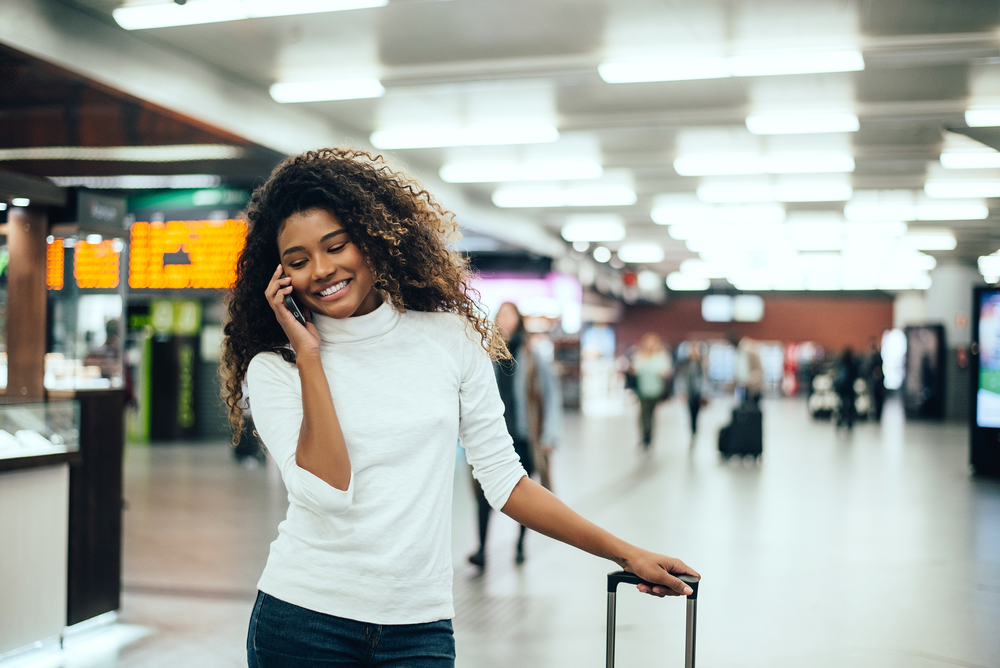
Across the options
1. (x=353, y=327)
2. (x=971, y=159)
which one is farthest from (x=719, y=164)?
(x=353, y=327)

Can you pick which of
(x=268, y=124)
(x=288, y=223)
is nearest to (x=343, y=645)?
(x=288, y=223)

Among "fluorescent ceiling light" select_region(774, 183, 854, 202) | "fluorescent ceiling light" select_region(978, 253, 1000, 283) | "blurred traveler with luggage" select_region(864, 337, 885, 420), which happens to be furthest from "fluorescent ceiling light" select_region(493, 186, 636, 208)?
"fluorescent ceiling light" select_region(978, 253, 1000, 283)

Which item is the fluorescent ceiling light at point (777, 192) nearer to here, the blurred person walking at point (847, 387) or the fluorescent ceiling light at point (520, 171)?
the fluorescent ceiling light at point (520, 171)

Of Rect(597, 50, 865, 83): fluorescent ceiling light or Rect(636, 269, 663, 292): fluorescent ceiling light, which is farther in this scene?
Rect(636, 269, 663, 292): fluorescent ceiling light

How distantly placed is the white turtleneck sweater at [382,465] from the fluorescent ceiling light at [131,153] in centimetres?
665

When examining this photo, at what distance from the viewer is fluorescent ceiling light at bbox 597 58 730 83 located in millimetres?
6355

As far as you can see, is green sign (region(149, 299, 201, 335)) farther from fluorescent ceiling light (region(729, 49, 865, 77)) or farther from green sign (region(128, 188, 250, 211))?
fluorescent ceiling light (region(729, 49, 865, 77))

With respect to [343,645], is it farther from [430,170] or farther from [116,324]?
[430,170]

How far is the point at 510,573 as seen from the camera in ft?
17.1

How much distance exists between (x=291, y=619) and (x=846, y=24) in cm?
Result: 588

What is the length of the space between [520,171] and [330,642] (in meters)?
9.78

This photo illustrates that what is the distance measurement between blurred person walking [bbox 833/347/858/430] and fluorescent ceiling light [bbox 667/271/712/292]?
9.62m

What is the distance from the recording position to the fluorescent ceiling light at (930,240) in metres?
15.4

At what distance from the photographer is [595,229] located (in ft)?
52.3
